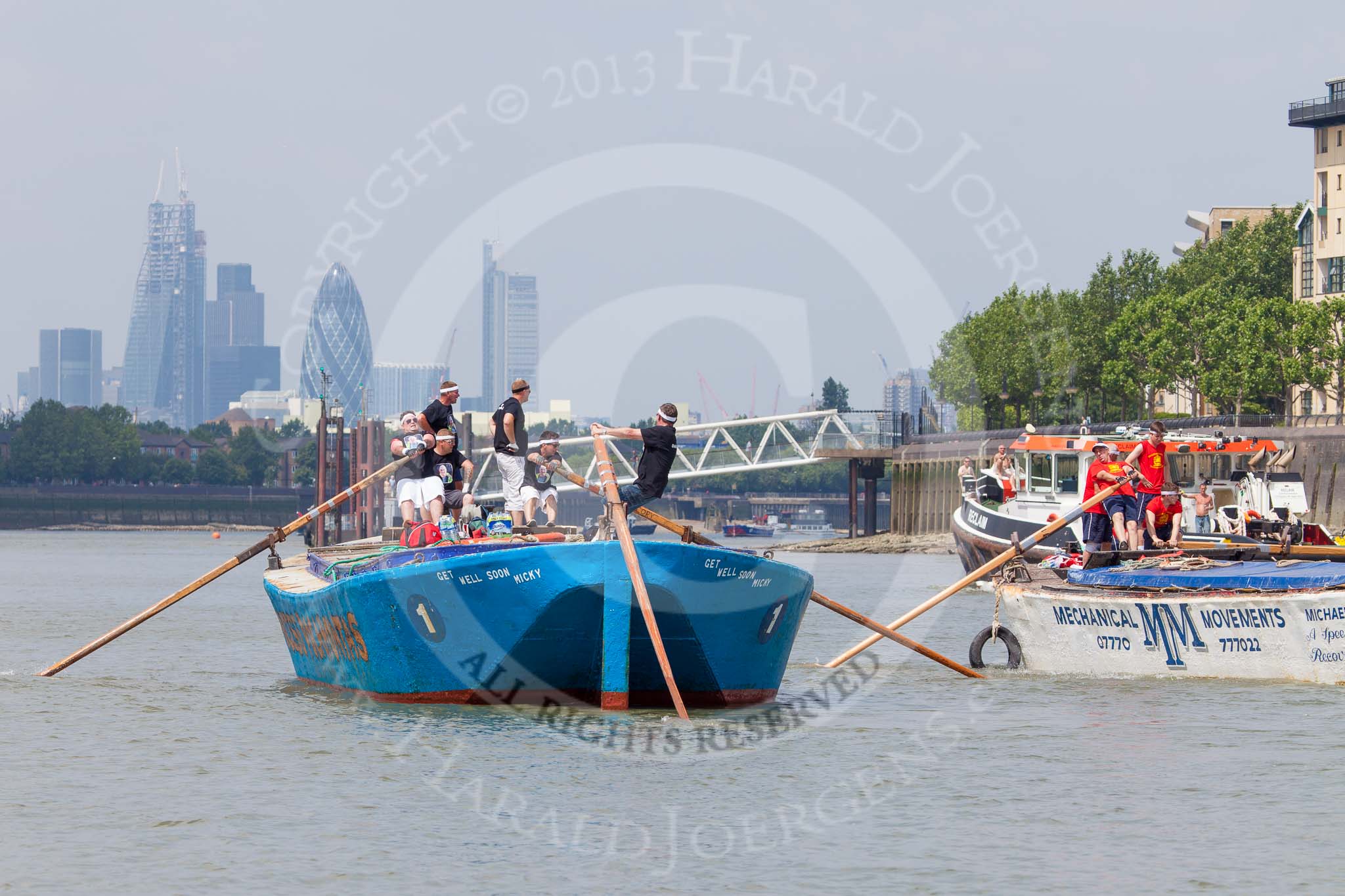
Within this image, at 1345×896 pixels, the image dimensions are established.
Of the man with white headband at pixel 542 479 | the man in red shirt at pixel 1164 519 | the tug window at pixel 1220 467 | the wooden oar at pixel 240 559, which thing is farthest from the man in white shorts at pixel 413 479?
the tug window at pixel 1220 467

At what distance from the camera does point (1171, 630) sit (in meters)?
25.6

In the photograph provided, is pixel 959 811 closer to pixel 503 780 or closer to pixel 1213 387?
pixel 503 780

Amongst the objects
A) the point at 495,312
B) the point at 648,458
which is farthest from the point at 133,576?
the point at 495,312

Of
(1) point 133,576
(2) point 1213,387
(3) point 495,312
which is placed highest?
(3) point 495,312

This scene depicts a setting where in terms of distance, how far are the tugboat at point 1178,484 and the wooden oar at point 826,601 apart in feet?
28.0

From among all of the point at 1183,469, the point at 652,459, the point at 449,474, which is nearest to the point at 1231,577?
the point at 652,459

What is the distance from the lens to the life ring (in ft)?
91.0

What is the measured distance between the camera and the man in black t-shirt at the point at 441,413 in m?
23.4

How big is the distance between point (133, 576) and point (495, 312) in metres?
76.6

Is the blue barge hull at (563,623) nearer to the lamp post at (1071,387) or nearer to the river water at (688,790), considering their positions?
the river water at (688,790)

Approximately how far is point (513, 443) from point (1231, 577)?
10055mm

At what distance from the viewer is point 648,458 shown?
21.0 metres

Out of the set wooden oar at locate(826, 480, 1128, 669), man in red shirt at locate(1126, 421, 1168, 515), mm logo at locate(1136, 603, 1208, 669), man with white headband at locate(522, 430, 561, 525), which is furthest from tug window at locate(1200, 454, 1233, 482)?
man with white headband at locate(522, 430, 561, 525)

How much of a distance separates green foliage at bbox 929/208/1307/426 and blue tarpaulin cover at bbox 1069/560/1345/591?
66.7m
